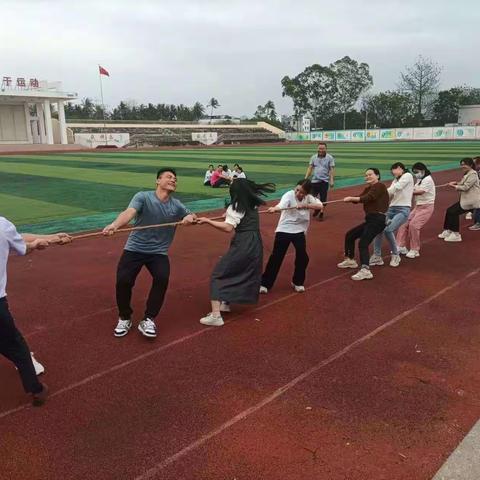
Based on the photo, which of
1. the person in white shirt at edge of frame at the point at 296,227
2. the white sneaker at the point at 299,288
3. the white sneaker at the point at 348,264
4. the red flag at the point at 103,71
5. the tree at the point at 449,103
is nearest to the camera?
the person in white shirt at edge of frame at the point at 296,227

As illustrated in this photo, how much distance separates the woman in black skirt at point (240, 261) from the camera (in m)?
5.57

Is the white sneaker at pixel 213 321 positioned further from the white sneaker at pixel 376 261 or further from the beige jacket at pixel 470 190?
the beige jacket at pixel 470 190

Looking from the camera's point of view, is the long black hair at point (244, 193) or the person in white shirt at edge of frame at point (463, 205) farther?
the person in white shirt at edge of frame at point (463, 205)

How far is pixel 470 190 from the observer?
1003 cm

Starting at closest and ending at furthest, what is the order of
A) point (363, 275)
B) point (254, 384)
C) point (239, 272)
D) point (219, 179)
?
1. point (254, 384)
2. point (239, 272)
3. point (363, 275)
4. point (219, 179)

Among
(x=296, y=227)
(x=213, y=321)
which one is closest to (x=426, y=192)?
(x=296, y=227)

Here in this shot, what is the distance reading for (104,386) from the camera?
4309 millimetres

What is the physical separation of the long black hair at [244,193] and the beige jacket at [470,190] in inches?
235

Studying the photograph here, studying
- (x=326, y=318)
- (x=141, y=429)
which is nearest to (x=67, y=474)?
(x=141, y=429)

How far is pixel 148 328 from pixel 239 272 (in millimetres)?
1247

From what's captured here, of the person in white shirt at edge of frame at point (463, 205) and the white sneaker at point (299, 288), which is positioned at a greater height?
the person in white shirt at edge of frame at point (463, 205)

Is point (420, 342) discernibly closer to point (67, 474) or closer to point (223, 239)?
point (67, 474)

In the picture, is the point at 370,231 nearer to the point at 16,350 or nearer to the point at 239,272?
the point at 239,272

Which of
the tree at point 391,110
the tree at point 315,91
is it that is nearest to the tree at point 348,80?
the tree at point 315,91
